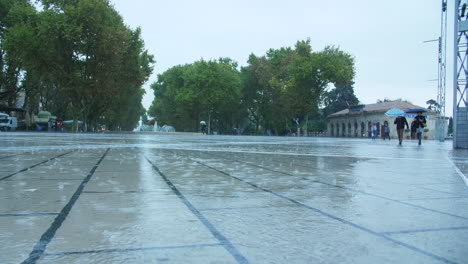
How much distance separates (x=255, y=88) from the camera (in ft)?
220

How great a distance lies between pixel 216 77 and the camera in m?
62.1

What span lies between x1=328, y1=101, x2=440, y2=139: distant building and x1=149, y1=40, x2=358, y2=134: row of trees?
623 centimetres

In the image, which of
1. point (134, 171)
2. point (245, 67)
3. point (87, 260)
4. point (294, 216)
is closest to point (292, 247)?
point (294, 216)

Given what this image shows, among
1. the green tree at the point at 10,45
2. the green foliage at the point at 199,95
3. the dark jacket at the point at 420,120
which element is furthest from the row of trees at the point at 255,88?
the dark jacket at the point at 420,120

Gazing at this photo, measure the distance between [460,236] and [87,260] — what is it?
220cm

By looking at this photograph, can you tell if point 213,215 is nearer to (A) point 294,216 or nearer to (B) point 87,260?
(A) point 294,216

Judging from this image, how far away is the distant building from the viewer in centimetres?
5716

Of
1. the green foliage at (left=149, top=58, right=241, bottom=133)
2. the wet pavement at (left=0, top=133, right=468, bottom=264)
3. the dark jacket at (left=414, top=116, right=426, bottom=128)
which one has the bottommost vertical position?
the wet pavement at (left=0, top=133, right=468, bottom=264)

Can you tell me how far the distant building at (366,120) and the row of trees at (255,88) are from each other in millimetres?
6228

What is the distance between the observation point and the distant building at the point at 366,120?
5716cm

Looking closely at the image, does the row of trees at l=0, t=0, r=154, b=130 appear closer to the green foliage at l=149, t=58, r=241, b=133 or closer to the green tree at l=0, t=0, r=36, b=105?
the green tree at l=0, t=0, r=36, b=105

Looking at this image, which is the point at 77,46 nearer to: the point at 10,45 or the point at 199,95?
the point at 10,45

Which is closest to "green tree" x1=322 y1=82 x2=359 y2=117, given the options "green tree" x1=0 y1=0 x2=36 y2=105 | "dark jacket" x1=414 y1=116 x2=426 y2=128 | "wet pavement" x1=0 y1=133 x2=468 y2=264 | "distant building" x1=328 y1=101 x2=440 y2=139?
"distant building" x1=328 y1=101 x2=440 y2=139

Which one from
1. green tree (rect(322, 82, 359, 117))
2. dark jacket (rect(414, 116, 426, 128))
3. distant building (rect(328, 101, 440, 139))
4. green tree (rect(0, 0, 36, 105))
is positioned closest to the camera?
dark jacket (rect(414, 116, 426, 128))
